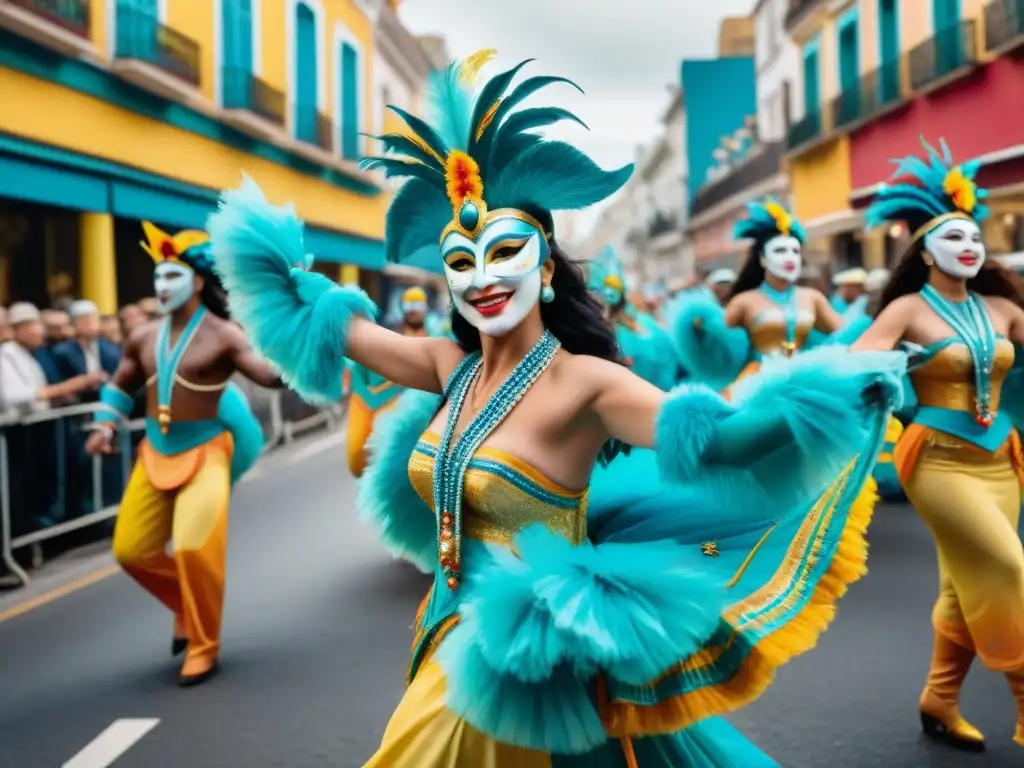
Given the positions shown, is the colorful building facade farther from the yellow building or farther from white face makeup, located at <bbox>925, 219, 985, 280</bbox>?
white face makeup, located at <bbox>925, 219, 985, 280</bbox>

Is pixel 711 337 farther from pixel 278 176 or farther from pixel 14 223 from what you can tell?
pixel 278 176

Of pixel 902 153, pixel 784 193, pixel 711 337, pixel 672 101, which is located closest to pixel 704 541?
pixel 711 337

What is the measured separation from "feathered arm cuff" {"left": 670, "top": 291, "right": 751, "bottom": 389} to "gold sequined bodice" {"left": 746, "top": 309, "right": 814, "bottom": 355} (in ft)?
1.01

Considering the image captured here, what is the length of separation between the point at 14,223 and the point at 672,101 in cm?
4990

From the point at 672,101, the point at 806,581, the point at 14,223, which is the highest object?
the point at 672,101

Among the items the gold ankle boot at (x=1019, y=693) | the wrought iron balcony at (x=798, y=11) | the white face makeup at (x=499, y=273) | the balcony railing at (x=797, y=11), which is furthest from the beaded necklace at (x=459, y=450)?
the balcony railing at (x=797, y=11)

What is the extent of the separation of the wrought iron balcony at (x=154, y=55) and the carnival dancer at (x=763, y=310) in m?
8.54

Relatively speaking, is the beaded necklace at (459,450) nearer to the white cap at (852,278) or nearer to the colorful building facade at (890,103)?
the white cap at (852,278)

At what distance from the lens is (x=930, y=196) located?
4.70 meters

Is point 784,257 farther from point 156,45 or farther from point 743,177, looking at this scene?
point 743,177

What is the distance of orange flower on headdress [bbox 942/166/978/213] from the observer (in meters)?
4.64

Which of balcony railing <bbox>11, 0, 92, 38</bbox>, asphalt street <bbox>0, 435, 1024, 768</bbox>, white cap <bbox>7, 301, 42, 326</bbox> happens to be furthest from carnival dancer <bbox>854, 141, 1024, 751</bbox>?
balcony railing <bbox>11, 0, 92, 38</bbox>

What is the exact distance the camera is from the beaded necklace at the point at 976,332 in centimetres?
446

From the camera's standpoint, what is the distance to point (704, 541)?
2.87 m
